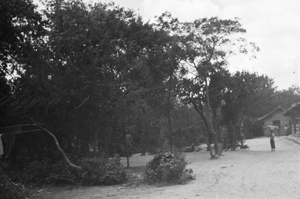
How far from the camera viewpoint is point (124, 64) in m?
18.4

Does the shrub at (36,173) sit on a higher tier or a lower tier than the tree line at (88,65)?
lower

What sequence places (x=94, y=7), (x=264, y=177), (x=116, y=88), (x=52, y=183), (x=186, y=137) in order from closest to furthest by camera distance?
(x=264, y=177)
(x=52, y=183)
(x=116, y=88)
(x=94, y=7)
(x=186, y=137)

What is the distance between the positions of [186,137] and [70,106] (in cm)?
2015

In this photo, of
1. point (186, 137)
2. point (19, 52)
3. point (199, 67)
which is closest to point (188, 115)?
point (186, 137)

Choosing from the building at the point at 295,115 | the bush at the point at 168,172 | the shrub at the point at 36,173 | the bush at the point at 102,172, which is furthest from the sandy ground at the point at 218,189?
the building at the point at 295,115

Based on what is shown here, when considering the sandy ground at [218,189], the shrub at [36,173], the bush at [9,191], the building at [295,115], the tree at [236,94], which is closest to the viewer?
the sandy ground at [218,189]

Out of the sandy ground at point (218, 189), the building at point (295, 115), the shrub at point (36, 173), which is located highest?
the building at point (295, 115)

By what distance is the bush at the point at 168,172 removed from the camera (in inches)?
545

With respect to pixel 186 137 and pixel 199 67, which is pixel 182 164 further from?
pixel 186 137

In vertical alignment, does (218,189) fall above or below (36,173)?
below

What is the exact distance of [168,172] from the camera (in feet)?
45.3

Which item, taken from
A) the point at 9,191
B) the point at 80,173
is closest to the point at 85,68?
the point at 80,173

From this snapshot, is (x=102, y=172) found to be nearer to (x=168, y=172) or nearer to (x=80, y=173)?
(x=80, y=173)

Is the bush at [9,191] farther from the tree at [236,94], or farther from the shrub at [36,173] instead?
the tree at [236,94]
